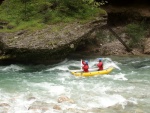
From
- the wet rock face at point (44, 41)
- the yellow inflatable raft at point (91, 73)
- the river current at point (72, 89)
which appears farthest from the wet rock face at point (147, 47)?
the yellow inflatable raft at point (91, 73)

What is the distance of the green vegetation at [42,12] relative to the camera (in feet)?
63.7

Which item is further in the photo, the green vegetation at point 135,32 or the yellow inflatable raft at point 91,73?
the green vegetation at point 135,32

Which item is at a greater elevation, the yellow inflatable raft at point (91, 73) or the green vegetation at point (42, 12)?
the green vegetation at point (42, 12)

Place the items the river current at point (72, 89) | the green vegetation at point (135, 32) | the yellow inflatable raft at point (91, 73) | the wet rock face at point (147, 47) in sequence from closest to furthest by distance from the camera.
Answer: the river current at point (72, 89), the yellow inflatable raft at point (91, 73), the wet rock face at point (147, 47), the green vegetation at point (135, 32)

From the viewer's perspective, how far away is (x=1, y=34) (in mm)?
18672

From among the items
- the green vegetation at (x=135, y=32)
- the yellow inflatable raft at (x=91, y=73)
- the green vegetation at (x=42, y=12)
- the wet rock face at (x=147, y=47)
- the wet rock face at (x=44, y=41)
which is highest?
the green vegetation at (x=42, y=12)

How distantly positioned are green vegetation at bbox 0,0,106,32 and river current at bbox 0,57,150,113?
2.71 m

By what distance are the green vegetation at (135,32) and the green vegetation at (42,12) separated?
3.89 meters

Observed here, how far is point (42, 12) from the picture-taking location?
20.1 meters

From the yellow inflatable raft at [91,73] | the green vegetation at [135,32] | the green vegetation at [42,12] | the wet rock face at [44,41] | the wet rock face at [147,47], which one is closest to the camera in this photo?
the yellow inflatable raft at [91,73]

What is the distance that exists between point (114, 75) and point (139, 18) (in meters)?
9.58

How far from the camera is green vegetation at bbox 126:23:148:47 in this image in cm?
2326

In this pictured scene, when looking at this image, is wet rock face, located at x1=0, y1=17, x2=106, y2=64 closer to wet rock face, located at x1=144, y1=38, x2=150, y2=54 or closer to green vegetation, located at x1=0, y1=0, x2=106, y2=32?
green vegetation, located at x1=0, y1=0, x2=106, y2=32

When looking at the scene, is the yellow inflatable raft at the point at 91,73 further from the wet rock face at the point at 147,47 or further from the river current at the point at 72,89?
the wet rock face at the point at 147,47
